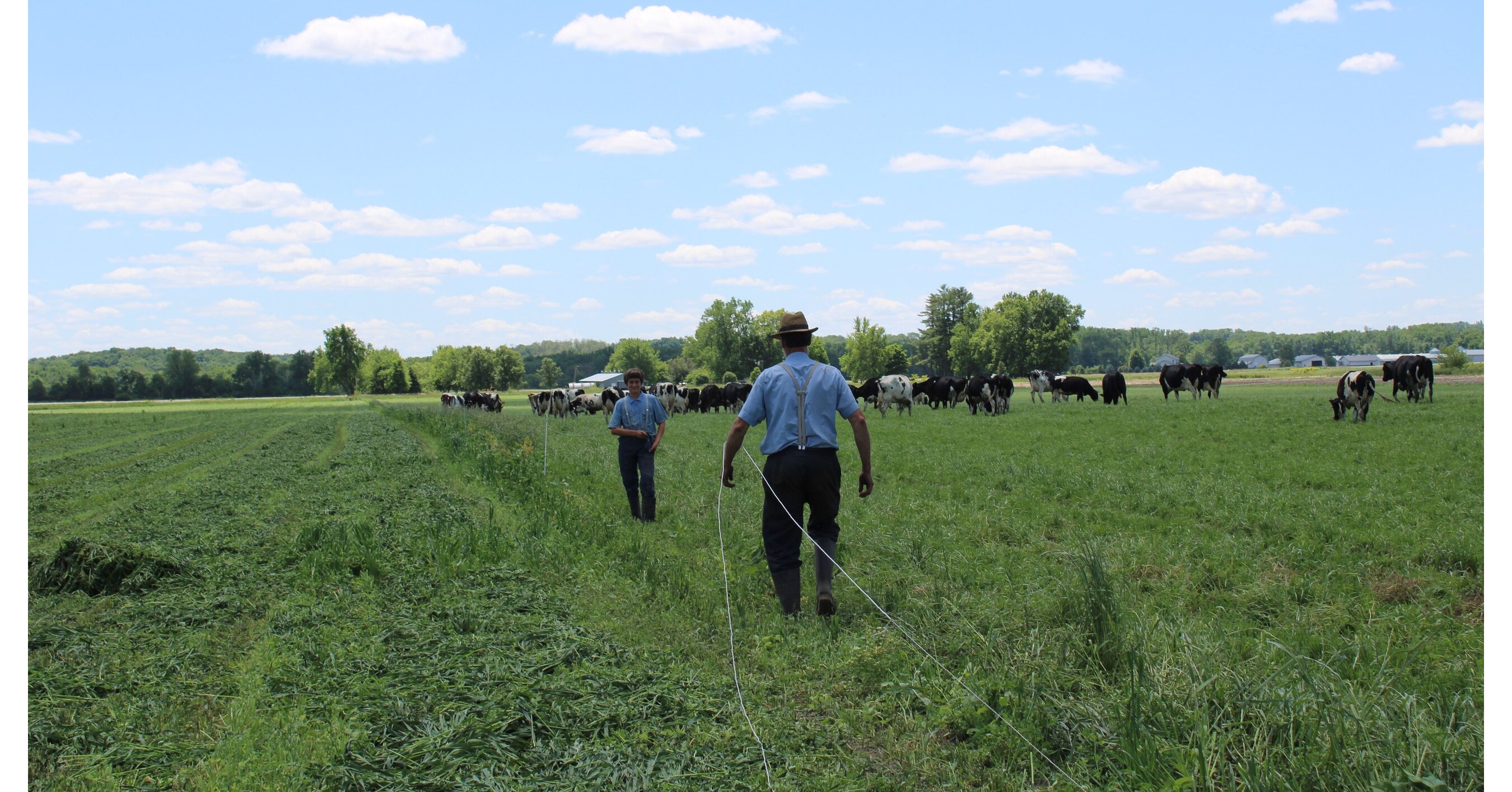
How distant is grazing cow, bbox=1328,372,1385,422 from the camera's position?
24.6 metres

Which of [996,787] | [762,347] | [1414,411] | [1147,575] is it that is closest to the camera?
[996,787]

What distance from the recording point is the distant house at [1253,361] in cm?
16952

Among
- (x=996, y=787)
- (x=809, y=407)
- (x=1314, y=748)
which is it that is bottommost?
(x=996, y=787)

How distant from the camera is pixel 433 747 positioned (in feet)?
14.5

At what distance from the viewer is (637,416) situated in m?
11.3

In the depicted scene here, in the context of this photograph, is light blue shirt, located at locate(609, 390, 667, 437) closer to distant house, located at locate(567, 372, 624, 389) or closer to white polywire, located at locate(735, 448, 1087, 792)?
white polywire, located at locate(735, 448, 1087, 792)

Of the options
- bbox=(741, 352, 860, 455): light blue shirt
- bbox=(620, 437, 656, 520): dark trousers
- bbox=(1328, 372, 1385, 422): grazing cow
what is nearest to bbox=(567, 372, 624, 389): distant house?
bbox=(620, 437, 656, 520): dark trousers

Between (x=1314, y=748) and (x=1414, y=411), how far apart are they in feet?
93.8

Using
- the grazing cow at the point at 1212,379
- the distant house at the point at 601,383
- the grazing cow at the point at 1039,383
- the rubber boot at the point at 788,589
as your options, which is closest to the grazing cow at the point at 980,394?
the grazing cow at the point at 1039,383

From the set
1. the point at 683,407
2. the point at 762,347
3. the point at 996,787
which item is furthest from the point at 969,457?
the point at 762,347

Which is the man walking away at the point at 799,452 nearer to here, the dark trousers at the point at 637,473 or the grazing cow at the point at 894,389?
the dark trousers at the point at 637,473

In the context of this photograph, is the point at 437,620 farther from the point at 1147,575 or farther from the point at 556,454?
the point at 556,454

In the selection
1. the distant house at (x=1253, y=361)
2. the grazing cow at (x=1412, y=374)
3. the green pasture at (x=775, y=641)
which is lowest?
the green pasture at (x=775, y=641)

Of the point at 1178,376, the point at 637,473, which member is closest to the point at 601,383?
the point at 1178,376
